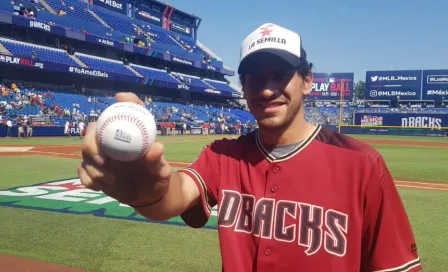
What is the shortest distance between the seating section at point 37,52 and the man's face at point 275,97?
32.1 meters

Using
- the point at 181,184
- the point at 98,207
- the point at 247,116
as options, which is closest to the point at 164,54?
the point at 247,116

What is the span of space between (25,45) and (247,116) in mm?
30787

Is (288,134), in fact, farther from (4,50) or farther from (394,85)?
(394,85)

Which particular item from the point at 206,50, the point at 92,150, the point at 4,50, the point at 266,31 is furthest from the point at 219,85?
the point at 92,150

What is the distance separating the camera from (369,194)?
1873mm

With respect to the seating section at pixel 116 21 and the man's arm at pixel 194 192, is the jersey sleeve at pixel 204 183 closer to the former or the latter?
the man's arm at pixel 194 192

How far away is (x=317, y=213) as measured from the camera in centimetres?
194

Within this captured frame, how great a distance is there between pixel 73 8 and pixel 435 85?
4836 cm

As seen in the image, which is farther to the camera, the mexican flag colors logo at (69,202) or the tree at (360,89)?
the tree at (360,89)

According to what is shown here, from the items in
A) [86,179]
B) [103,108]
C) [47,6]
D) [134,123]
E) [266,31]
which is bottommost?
[86,179]

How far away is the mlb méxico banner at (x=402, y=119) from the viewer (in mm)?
48719

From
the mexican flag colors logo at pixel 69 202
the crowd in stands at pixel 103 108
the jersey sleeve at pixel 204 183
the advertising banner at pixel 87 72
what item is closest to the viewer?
the jersey sleeve at pixel 204 183

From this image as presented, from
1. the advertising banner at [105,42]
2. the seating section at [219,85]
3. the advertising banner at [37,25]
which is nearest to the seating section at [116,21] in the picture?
the advertising banner at [105,42]

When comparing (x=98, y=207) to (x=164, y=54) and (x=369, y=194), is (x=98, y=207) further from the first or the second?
(x=164, y=54)
